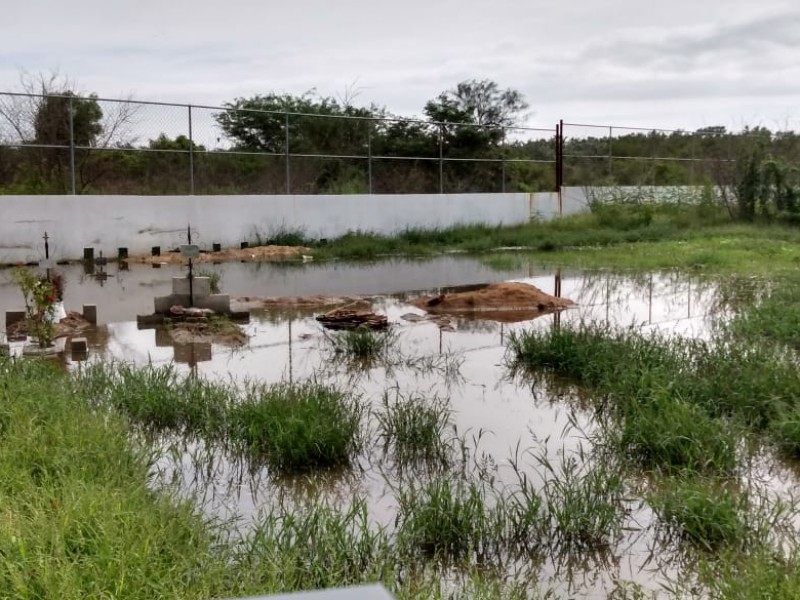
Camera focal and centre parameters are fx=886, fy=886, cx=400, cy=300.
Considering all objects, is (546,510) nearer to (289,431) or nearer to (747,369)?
(289,431)

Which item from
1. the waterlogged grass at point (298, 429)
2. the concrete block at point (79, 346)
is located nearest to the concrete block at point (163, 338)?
the concrete block at point (79, 346)

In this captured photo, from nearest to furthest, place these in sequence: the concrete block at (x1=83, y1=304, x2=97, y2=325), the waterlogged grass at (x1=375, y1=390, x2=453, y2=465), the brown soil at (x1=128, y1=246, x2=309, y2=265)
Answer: the waterlogged grass at (x1=375, y1=390, x2=453, y2=465) → the concrete block at (x1=83, y1=304, x2=97, y2=325) → the brown soil at (x1=128, y1=246, x2=309, y2=265)

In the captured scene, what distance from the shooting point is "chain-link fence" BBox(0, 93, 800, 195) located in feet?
55.3

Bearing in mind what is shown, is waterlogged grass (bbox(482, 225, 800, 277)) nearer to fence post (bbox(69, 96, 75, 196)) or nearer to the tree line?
the tree line

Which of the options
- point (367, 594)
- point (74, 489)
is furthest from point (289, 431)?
point (367, 594)

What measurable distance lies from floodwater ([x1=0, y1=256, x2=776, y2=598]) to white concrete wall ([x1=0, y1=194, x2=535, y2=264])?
157cm

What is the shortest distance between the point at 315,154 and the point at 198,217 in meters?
3.68

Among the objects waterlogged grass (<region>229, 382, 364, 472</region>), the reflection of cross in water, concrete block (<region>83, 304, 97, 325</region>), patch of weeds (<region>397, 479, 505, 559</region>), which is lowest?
patch of weeds (<region>397, 479, 505, 559</region>)

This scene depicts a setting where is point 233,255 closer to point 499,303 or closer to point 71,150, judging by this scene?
point 71,150

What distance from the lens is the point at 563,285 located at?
1254cm

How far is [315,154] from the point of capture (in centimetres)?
2025

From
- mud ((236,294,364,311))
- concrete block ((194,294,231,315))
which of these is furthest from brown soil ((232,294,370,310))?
concrete block ((194,294,231,315))

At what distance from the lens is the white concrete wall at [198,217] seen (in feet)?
51.3

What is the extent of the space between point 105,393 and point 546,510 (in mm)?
3155
